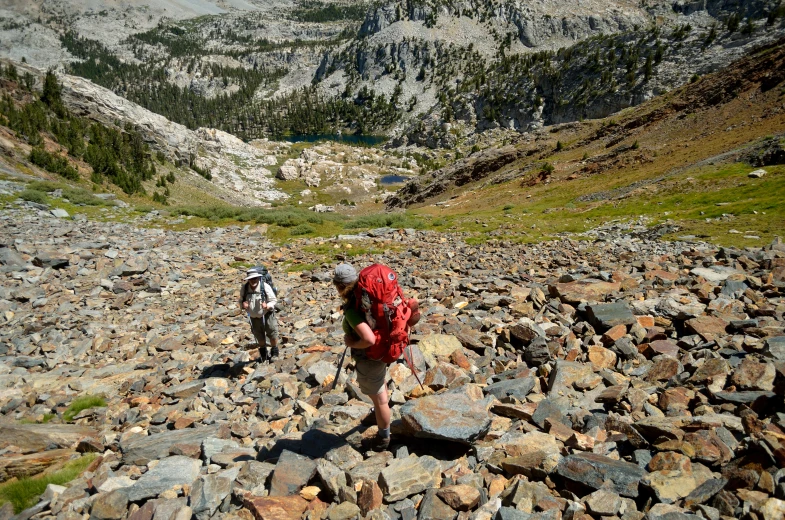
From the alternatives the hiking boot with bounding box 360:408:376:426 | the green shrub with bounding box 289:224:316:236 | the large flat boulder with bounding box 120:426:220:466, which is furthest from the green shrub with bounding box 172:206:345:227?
the hiking boot with bounding box 360:408:376:426

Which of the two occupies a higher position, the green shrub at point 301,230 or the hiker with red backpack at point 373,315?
the hiker with red backpack at point 373,315

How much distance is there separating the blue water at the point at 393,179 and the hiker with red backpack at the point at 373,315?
93.4 m

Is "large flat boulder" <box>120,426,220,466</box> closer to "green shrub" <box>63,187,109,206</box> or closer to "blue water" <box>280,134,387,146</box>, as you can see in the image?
"green shrub" <box>63,187,109,206</box>

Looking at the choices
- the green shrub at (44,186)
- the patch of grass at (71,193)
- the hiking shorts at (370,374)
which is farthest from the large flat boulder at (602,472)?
the green shrub at (44,186)

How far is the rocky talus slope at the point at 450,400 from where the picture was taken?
3.72 meters

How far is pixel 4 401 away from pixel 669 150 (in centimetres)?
4268

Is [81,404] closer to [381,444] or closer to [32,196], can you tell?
[381,444]

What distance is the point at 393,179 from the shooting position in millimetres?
99125

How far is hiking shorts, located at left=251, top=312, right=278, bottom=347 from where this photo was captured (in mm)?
8227

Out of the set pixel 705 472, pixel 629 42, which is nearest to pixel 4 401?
pixel 705 472

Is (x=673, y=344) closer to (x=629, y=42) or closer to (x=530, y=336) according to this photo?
(x=530, y=336)

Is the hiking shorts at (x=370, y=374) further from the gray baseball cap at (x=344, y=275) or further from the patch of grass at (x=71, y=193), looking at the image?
the patch of grass at (x=71, y=193)

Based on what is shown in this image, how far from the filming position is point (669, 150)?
109ft

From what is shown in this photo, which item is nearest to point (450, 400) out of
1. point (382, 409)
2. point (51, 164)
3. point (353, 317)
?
point (382, 409)
